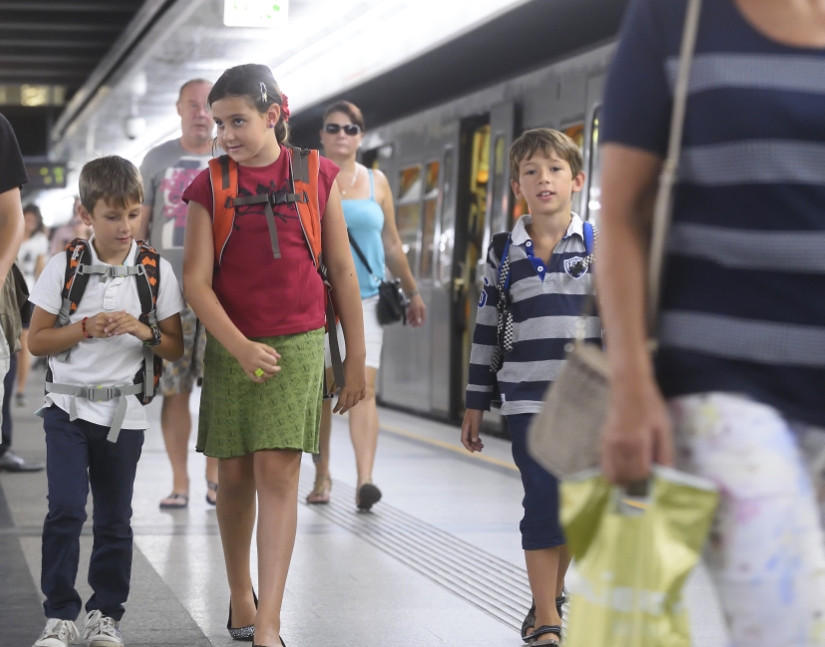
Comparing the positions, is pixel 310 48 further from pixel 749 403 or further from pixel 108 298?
pixel 749 403

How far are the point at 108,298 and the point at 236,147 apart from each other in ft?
2.01

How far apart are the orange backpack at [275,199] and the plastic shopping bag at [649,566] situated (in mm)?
2049

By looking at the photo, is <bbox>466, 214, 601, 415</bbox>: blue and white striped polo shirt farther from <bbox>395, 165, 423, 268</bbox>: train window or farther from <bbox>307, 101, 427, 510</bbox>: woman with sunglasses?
<bbox>395, 165, 423, 268</bbox>: train window

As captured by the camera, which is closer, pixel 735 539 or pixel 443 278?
pixel 735 539

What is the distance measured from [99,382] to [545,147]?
1.52 meters

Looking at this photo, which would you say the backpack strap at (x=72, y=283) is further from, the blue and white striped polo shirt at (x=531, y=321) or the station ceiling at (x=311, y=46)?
the blue and white striped polo shirt at (x=531, y=321)

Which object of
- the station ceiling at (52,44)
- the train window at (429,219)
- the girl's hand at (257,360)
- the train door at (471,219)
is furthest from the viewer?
the station ceiling at (52,44)

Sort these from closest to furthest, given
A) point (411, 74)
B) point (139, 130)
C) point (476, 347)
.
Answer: point (476, 347), point (411, 74), point (139, 130)

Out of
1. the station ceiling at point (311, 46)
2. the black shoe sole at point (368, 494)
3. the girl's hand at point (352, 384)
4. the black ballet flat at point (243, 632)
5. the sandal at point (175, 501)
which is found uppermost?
the station ceiling at point (311, 46)

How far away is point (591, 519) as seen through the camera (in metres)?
1.73

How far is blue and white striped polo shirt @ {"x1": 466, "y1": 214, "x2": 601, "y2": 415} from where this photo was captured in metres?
3.80

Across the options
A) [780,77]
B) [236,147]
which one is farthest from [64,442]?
[780,77]

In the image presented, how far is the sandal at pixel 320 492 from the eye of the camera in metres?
6.44

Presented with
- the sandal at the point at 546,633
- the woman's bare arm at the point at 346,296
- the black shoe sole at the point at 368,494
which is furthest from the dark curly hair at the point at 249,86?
the black shoe sole at the point at 368,494
